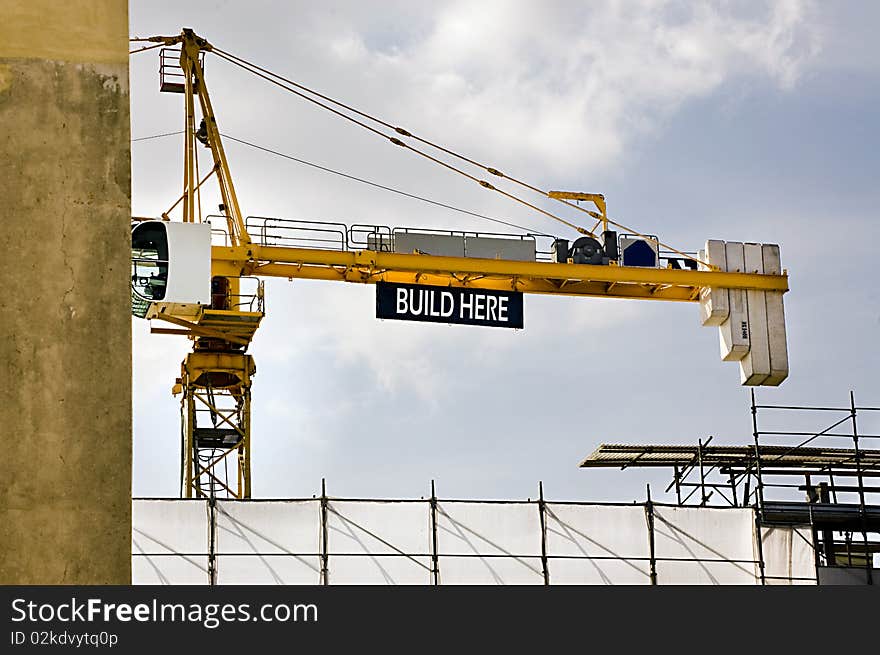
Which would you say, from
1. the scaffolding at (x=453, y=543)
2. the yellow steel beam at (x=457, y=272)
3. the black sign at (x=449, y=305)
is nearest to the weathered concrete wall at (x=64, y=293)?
the scaffolding at (x=453, y=543)

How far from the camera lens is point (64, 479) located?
6117 millimetres

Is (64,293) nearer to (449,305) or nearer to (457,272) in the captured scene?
(449,305)

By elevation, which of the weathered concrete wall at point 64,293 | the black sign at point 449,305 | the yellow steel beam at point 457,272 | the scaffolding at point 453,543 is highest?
the yellow steel beam at point 457,272

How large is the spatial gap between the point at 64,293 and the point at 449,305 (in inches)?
1333

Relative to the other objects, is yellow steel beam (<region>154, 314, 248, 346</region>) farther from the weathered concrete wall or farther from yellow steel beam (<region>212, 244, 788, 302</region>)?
the weathered concrete wall

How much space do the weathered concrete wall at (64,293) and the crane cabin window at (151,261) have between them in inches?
1272

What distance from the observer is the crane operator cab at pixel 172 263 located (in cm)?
3856

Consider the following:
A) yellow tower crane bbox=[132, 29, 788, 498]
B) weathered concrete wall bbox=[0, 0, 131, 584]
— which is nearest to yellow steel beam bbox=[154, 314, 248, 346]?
yellow tower crane bbox=[132, 29, 788, 498]

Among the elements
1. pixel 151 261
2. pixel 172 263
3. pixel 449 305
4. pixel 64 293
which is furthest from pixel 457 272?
pixel 64 293

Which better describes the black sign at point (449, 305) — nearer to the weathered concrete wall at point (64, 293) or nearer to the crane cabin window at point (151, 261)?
the crane cabin window at point (151, 261)

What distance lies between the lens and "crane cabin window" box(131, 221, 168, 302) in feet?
126

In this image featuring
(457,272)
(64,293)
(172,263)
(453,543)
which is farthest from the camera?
(457,272)

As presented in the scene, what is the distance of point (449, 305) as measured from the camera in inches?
1577
